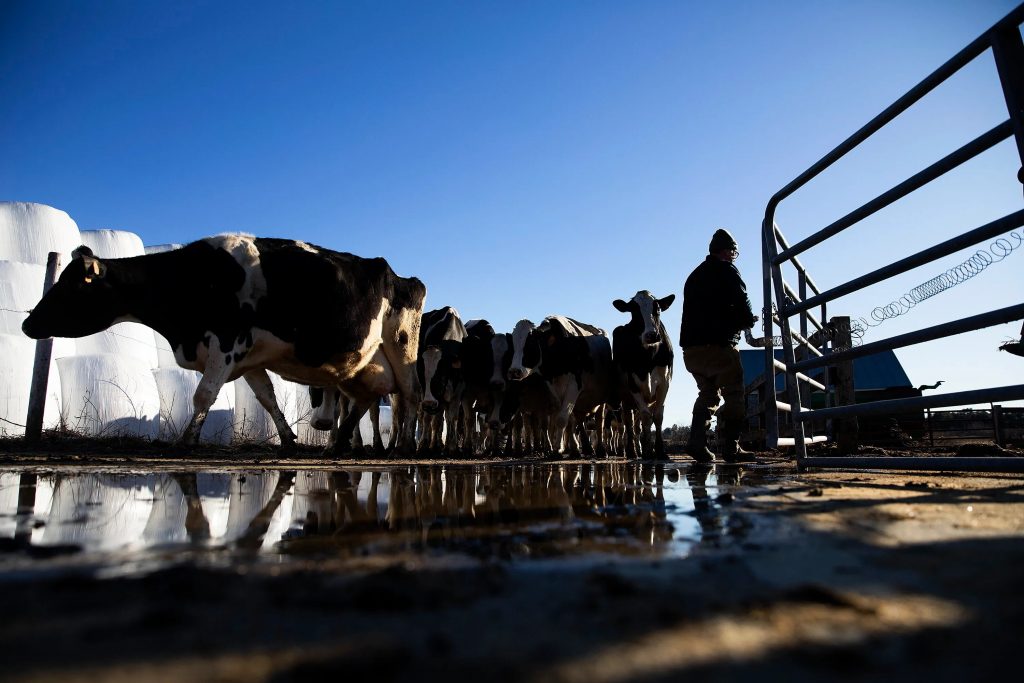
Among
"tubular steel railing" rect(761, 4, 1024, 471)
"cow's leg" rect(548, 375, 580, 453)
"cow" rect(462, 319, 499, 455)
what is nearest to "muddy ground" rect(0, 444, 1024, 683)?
"tubular steel railing" rect(761, 4, 1024, 471)

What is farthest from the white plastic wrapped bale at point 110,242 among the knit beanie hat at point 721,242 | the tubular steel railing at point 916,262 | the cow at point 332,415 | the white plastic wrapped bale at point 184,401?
the tubular steel railing at point 916,262

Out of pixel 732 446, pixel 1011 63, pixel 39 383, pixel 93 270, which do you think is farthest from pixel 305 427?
pixel 1011 63

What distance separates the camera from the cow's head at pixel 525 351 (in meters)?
10.6

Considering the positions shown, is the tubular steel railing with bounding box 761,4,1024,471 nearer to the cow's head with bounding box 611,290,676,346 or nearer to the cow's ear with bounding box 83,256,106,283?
the cow's head with bounding box 611,290,676,346

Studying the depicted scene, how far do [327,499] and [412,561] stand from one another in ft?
4.11

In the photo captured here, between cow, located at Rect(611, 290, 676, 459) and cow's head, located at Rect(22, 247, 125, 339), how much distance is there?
630 cm

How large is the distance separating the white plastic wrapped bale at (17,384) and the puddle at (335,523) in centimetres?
1222

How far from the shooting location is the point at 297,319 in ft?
22.1

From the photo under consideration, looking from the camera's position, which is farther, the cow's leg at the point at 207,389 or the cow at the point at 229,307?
the cow at the point at 229,307

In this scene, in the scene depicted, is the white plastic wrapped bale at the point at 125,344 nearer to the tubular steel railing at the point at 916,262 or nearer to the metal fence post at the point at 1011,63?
the tubular steel railing at the point at 916,262

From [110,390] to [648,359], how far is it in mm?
12844

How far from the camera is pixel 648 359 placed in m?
9.30

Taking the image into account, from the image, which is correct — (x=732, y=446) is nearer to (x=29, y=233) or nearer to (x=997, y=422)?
(x=997, y=422)

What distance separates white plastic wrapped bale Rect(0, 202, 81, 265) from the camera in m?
17.5
